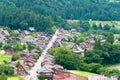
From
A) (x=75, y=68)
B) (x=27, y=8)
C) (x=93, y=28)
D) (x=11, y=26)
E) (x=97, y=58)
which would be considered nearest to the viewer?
(x=75, y=68)

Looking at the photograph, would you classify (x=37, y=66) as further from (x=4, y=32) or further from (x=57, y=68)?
(x=4, y=32)

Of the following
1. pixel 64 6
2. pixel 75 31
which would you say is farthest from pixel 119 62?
pixel 64 6

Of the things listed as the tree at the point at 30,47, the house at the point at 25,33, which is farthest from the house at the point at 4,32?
the tree at the point at 30,47

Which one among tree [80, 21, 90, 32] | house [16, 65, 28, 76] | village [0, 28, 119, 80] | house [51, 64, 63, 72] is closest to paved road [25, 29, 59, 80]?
village [0, 28, 119, 80]

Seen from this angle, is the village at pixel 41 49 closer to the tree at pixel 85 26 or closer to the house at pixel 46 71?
the house at pixel 46 71

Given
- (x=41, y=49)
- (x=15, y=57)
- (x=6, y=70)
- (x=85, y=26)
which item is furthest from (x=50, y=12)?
(x=6, y=70)

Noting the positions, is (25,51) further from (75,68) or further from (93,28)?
(93,28)
